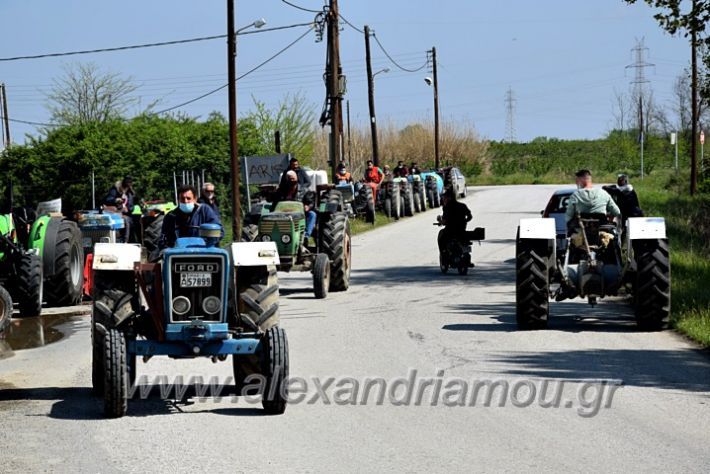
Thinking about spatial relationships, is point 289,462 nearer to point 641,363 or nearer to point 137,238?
point 641,363

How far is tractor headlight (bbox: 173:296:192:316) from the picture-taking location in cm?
1070

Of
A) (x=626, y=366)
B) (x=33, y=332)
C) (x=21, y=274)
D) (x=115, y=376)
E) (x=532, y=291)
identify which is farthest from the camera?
(x=21, y=274)

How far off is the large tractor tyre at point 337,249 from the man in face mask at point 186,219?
808 centimetres

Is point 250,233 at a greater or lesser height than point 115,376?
greater

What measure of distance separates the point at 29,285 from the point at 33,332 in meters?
1.51

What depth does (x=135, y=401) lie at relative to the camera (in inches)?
448

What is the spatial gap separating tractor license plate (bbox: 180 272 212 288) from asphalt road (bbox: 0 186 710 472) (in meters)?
1.05

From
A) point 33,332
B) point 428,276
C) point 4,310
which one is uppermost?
point 4,310

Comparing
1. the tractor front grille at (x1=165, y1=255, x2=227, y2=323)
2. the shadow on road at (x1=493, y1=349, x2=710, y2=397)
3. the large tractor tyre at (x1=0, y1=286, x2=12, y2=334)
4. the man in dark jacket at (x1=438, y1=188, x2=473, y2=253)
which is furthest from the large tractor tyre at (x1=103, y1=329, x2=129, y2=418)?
the man in dark jacket at (x1=438, y1=188, x2=473, y2=253)

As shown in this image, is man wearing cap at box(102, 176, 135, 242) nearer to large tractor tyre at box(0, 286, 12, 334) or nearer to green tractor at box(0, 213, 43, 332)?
green tractor at box(0, 213, 43, 332)

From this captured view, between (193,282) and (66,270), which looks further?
(66,270)

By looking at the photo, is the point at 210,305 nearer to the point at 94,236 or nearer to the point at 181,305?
the point at 181,305

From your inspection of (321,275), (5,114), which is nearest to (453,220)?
(321,275)

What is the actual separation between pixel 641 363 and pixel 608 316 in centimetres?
416
